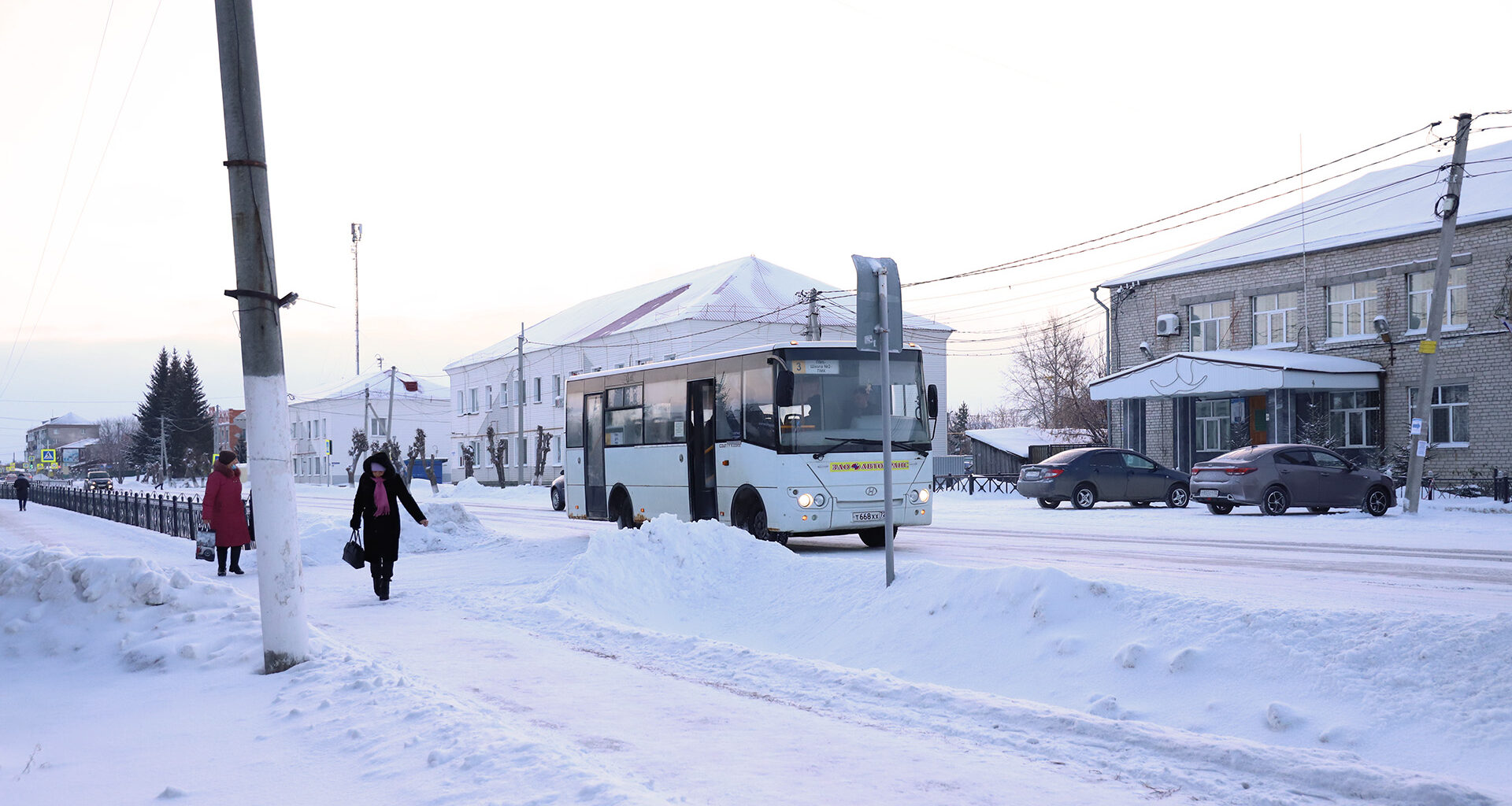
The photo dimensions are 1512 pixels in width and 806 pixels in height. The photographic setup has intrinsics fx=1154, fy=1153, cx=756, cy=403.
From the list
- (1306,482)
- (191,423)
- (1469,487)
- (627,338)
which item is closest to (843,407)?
(1306,482)

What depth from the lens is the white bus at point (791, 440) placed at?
661 inches

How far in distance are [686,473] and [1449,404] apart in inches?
1074

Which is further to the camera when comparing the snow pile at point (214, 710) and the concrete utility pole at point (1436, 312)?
the concrete utility pole at point (1436, 312)

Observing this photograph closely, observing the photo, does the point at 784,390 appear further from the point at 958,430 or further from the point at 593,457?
the point at 958,430

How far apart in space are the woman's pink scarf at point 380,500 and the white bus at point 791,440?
5.74m

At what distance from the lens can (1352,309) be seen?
3741cm

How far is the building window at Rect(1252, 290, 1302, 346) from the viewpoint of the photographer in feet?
129

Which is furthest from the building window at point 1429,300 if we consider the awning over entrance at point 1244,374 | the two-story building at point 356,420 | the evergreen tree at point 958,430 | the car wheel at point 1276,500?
the two-story building at point 356,420

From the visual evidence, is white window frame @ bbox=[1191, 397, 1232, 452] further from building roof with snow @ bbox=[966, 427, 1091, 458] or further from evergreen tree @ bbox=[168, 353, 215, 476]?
evergreen tree @ bbox=[168, 353, 215, 476]

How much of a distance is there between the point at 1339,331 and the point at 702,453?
28068 millimetres

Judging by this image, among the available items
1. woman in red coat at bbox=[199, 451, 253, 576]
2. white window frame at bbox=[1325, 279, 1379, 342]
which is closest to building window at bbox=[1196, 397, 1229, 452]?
white window frame at bbox=[1325, 279, 1379, 342]

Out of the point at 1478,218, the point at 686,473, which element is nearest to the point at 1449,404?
the point at 1478,218

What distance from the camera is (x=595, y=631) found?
10.2 meters

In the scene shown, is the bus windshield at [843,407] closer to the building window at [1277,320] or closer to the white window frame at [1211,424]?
the white window frame at [1211,424]
